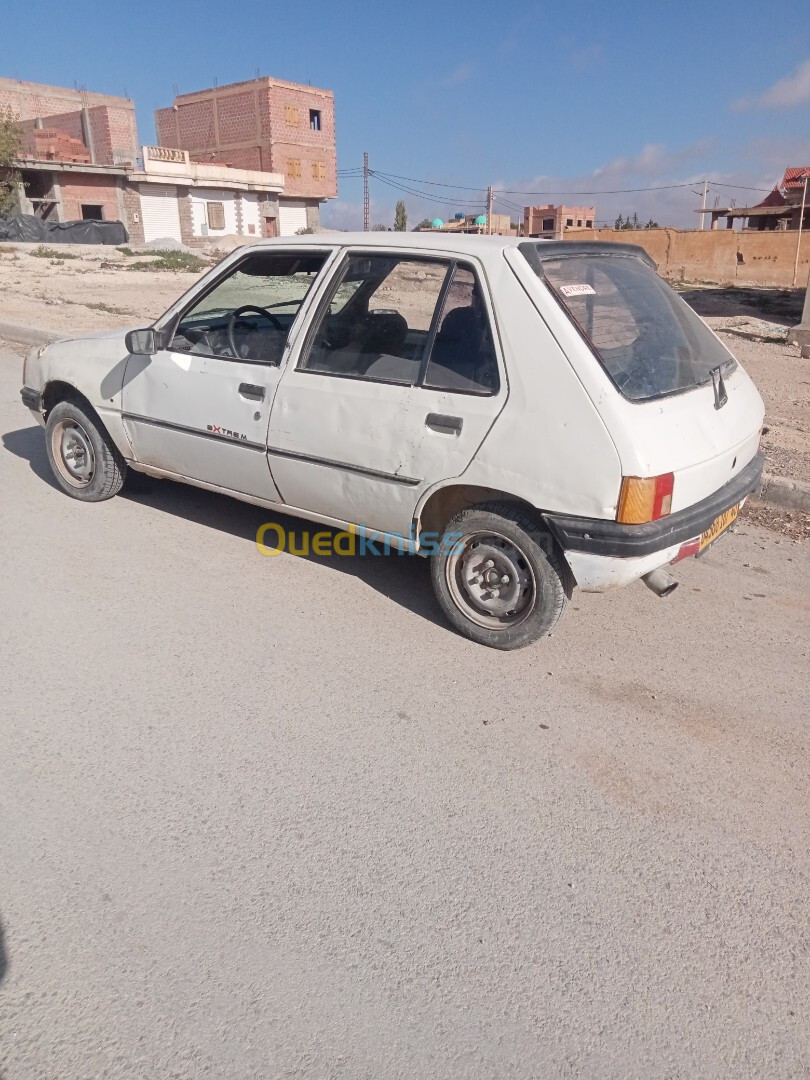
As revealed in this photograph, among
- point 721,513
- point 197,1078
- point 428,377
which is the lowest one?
point 197,1078

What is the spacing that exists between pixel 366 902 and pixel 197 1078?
2.08 feet

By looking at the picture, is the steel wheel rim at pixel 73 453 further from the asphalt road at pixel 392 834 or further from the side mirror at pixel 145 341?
the asphalt road at pixel 392 834

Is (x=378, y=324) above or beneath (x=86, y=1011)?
above

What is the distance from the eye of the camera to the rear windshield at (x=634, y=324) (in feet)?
10.9

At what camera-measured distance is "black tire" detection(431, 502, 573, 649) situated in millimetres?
3447

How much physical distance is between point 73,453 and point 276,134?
193 ft

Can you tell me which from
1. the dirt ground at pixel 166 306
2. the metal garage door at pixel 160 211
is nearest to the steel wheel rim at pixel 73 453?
the dirt ground at pixel 166 306

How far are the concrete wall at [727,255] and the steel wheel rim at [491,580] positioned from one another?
29.8m

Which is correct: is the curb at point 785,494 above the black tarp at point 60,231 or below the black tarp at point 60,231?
below

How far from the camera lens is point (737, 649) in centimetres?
370

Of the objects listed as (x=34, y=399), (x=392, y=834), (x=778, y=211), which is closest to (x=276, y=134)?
(x=778, y=211)

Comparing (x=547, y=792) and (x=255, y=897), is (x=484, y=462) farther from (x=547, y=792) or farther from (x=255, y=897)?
(x=255, y=897)

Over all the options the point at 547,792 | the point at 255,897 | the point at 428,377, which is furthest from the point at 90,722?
the point at 428,377

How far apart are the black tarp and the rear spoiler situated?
37762 mm
